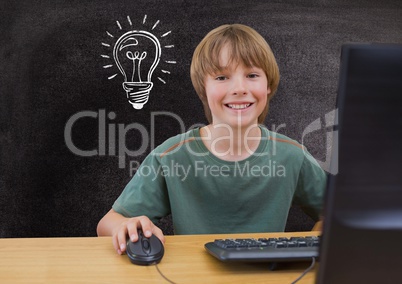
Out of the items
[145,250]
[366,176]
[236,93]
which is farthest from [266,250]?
[236,93]

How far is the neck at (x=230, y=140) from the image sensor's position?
53.0 inches

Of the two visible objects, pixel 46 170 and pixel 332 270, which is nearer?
pixel 332 270

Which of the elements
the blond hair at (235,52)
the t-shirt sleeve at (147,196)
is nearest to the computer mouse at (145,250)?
the t-shirt sleeve at (147,196)

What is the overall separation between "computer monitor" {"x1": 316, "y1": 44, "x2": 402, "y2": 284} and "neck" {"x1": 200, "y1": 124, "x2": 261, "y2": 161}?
95 centimetres

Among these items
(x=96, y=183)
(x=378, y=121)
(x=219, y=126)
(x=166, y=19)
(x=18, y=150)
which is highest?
(x=166, y=19)

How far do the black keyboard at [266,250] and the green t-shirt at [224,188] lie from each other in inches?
18.3

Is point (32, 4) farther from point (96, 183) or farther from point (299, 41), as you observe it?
point (299, 41)

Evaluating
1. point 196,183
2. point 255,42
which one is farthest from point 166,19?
point 196,183

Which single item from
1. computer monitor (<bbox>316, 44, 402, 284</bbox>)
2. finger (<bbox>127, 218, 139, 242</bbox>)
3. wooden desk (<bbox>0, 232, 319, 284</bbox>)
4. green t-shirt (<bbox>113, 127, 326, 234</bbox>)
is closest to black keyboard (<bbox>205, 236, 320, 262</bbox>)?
A: wooden desk (<bbox>0, 232, 319, 284</bbox>)

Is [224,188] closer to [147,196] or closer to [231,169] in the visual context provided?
[231,169]

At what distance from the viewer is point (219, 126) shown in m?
1.38

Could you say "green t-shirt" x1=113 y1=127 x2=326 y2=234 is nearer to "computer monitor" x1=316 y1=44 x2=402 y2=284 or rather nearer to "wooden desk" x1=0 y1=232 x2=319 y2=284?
"wooden desk" x1=0 y1=232 x2=319 y2=284

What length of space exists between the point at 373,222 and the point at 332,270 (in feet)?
0.15

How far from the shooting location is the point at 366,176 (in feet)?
1.18
